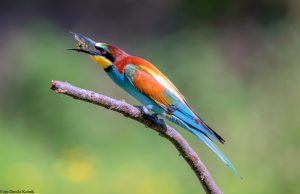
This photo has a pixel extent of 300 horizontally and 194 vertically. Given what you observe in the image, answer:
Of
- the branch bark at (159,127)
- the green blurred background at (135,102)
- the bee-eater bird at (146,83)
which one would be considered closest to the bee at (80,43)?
the bee-eater bird at (146,83)

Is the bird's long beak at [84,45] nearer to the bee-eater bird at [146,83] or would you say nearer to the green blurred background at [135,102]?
the bee-eater bird at [146,83]

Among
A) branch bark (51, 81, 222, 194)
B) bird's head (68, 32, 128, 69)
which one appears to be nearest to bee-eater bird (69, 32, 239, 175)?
bird's head (68, 32, 128, 69)

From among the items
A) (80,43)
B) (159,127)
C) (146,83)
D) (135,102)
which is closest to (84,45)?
(80,43)

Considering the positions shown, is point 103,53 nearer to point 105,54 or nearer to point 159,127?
point 105,54

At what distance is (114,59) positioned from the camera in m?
1.99

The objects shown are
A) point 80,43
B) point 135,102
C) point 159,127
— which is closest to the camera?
point 159,127

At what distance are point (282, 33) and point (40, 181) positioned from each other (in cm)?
188

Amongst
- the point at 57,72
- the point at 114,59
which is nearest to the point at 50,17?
the point at 57,72

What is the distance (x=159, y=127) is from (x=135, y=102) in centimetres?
188

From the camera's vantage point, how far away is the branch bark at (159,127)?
1.38 metres

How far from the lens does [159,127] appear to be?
160 centimetres

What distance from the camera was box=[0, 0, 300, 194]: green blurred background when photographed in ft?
9.77

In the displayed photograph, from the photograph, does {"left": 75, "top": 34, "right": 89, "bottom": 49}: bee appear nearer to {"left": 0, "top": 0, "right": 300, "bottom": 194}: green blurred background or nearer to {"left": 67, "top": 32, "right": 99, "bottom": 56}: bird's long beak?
{"left": 67, "top": 32, "right": 99, "bottom": 56}: bird's long beak

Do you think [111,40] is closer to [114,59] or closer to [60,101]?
[60,101]
